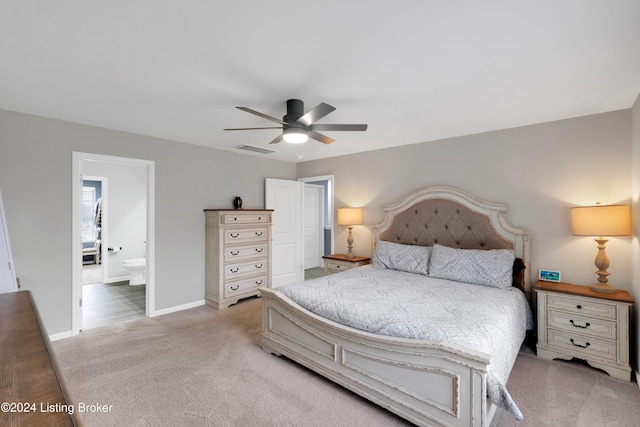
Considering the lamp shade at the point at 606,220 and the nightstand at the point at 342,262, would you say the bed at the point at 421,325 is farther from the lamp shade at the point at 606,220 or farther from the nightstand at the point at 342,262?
the lamp shade at the point at 606,220

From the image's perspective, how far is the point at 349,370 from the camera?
223cm

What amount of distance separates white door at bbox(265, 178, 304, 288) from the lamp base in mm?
4142

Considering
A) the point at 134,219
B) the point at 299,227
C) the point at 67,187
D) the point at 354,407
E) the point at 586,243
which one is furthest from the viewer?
the point at 134,219

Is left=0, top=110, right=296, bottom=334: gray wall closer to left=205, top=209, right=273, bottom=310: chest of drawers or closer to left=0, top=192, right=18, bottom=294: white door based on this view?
left=205, top=209, right=273, bottom=310: chest of drawers

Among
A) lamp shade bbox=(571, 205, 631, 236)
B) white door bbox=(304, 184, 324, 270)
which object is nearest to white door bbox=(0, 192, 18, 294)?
lamp shade bbox=(571, 205, 631, 236)

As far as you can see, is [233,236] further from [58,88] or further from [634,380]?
[634,380]

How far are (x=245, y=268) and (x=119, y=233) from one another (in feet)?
10.9

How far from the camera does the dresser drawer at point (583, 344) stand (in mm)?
2523

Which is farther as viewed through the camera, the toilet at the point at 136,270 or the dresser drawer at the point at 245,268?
the toilet at the point at 136,270

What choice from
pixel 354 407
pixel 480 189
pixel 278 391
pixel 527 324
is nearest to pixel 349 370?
pixel 354 407

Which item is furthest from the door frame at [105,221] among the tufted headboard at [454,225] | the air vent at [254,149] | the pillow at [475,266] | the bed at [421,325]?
the pillow at [475,266]

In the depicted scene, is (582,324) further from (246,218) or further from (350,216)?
(246,218)

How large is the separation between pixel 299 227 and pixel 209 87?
11.7 ft

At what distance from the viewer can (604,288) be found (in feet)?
8.77
